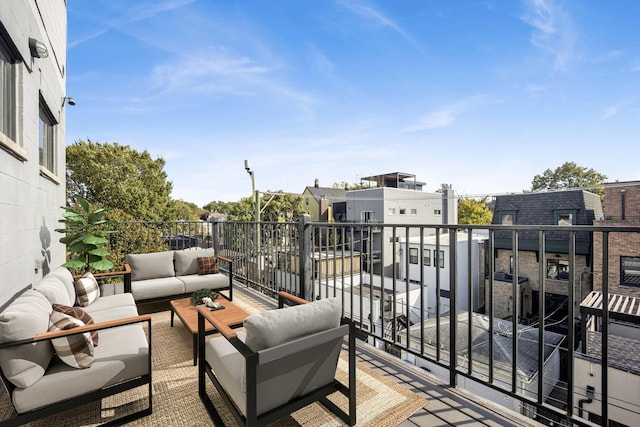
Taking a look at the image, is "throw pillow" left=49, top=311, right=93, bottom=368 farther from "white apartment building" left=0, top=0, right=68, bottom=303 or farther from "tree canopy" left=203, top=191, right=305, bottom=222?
"tree canopy" left=203, top=191, right=305, bottom=222

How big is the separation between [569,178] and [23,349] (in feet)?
136

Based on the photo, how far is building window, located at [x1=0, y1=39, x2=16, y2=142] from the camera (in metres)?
2.78

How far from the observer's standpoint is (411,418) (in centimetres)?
190

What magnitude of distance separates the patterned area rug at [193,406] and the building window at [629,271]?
13.0 meters

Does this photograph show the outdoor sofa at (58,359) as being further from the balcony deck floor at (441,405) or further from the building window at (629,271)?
the building window at (629,271)

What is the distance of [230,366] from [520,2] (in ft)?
40.0

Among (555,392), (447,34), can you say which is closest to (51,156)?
(447,34)

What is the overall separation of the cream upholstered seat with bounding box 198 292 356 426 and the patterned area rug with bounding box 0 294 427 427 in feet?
0.42

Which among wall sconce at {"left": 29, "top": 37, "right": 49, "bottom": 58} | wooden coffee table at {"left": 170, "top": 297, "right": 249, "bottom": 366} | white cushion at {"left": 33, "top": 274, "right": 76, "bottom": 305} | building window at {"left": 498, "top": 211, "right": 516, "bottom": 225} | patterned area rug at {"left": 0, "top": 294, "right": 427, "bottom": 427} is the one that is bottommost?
patterned area rug at {"left": 0, "top": 294, "right": 427, "bottom": 427}

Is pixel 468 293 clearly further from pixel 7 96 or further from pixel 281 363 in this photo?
A: pixel 7 96

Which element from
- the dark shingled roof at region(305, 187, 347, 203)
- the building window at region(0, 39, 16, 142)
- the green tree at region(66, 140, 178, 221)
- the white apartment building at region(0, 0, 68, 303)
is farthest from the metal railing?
the dark shingled roof at region(305, 187, 347, 203)

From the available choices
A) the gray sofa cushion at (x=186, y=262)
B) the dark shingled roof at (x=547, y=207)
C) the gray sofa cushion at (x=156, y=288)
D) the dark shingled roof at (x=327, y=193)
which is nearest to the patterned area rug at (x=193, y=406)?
the gray sofa cushion at (x=156, y=288)

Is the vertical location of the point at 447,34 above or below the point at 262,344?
above

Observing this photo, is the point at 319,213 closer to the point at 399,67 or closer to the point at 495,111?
the point at 495,111
